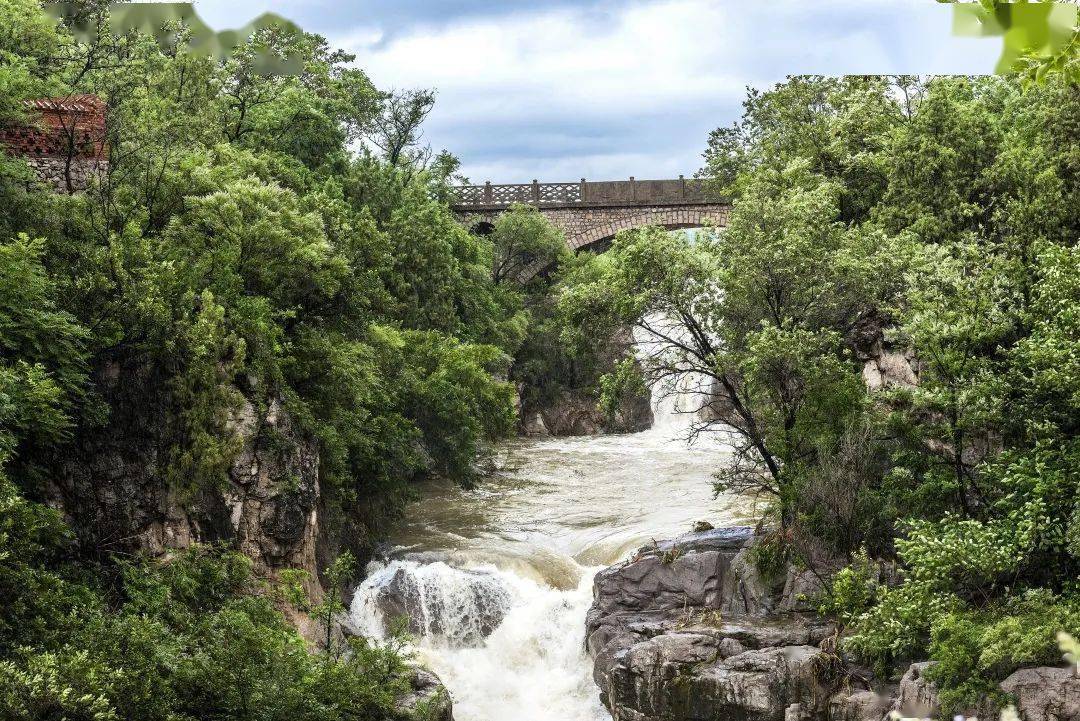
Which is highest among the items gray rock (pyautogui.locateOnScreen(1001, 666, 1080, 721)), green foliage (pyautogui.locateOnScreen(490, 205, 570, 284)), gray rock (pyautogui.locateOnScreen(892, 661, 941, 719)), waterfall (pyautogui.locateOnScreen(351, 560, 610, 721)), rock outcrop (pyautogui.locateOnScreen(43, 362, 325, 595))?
green foliage (pyautogui.locateOnScreen(490, 205, 570, 284))

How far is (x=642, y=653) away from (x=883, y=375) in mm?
7583

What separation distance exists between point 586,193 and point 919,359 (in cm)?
3296

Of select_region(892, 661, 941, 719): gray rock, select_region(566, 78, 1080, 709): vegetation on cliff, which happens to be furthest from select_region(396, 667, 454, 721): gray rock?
select_region(892, 661, 941, 719): gray rock

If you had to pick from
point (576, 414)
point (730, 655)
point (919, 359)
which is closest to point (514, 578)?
point (730, 655)

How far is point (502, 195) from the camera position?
52.6 meters

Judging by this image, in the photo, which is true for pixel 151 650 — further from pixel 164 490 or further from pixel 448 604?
pixel 448 604

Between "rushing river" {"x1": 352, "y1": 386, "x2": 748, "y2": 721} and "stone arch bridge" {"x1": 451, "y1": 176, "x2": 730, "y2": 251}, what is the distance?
20.4 m

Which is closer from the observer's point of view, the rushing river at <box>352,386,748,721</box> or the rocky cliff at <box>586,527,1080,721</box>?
the rocky cliff at <box>586,527,1080,721</box>

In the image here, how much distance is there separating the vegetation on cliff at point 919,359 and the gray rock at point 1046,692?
0.93ft

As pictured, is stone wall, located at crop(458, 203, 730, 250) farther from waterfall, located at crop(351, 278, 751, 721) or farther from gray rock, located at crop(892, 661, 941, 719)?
gray rock, located at crop(892, 661, 941, 719)

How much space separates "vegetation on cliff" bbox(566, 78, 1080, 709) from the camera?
16781mm

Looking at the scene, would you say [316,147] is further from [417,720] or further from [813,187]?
[417,720]

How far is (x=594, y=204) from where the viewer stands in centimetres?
5266

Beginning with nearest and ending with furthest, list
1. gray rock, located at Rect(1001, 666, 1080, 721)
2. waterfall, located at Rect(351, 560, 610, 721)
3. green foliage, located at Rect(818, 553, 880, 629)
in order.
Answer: gray rock, located at Rect(1001, 666, 1080, 721), green foliage, located at Rect(818, 553, 880, 629), waterfall, located at Rect(351, 560, 610, 721)
